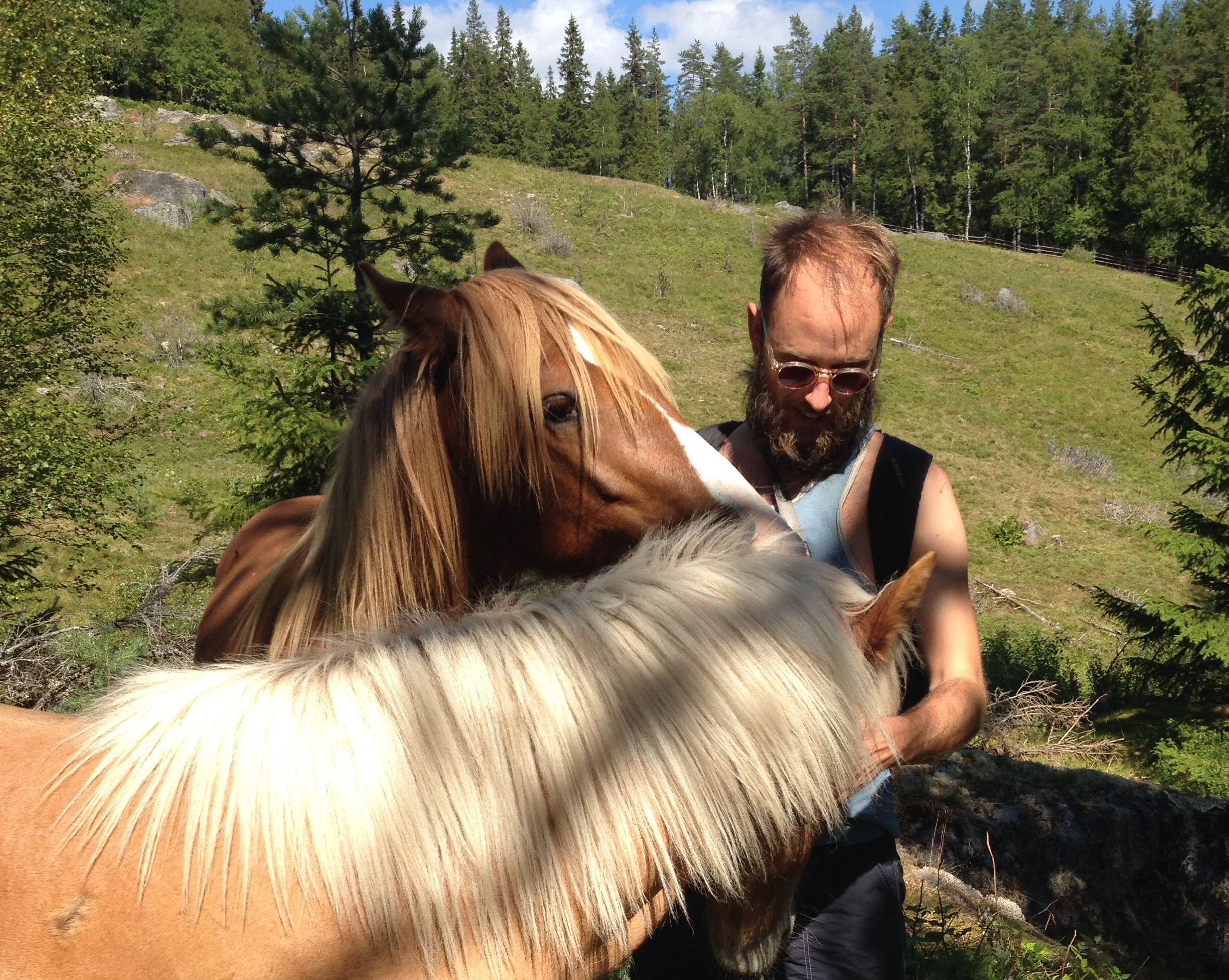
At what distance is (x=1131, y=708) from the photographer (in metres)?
10.2

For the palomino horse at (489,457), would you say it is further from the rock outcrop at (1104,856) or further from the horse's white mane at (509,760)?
the rock outcrop at (1104,856)

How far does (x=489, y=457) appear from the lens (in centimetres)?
175

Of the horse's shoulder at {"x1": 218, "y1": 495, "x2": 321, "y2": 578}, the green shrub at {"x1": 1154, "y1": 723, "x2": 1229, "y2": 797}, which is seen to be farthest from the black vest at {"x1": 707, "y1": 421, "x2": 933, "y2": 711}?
the green shrub at {"x1": 1154, "y1": 723, "x2": 1229, "y2": 797}

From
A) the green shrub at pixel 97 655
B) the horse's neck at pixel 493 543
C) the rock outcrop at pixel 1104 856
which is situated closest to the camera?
the horse's neck at pixel 493 543

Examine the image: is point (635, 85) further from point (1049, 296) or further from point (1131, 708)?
point (1131, 708)

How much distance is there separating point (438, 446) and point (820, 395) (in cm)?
88

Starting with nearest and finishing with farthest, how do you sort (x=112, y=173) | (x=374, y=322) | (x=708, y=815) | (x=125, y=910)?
(x=125, y=910) → (x=708, y=815) → (x=374, y=322) → (x=112, y=173)

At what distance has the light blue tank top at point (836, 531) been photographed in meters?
1.60

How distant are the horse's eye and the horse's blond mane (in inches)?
1.0

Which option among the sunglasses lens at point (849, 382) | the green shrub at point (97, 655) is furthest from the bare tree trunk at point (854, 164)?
the sunglasses lens at point (849, 382)

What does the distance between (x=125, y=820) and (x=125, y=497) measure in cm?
819

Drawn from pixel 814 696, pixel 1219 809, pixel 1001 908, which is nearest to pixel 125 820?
pixel 814 696

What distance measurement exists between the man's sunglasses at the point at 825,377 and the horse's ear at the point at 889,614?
765 millimetres

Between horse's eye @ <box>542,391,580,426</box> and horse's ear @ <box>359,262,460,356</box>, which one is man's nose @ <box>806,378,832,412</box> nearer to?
horse's eye @ <box>542,391,580,426</box>
